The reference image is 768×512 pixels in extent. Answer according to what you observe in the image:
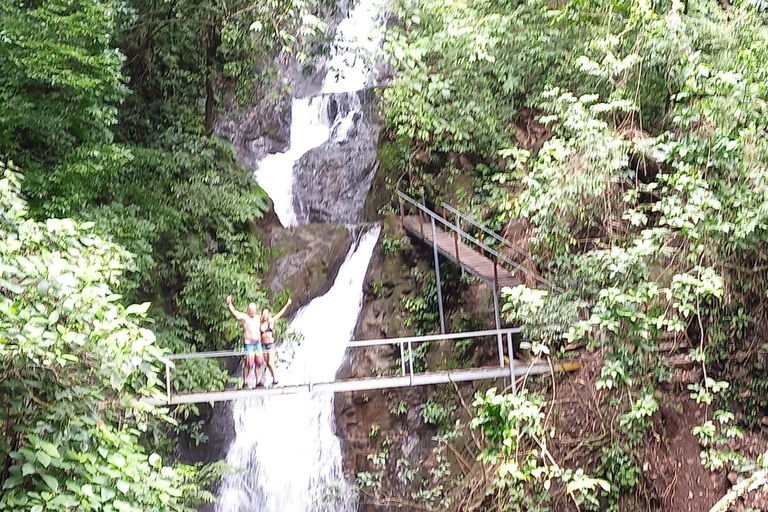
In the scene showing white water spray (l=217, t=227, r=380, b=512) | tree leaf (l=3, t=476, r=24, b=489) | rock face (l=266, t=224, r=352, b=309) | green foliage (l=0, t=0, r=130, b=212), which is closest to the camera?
tree leaf (l=3, t=476, r=24, b=489)

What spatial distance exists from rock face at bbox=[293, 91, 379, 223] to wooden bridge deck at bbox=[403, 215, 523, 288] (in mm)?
1930

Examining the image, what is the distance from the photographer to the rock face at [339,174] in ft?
47.6

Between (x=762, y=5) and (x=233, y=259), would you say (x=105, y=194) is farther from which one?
(x=762, y=5)

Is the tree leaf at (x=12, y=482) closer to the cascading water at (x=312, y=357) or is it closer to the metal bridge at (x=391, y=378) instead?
the metal bridge at (x=391, y=378)

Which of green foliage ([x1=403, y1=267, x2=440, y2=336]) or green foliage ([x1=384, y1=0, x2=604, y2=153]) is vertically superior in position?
green foliage ([x1=384, y1=0, x2=604, y2=153])

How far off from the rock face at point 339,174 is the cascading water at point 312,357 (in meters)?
0.02

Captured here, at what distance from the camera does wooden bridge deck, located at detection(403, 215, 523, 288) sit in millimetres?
10031

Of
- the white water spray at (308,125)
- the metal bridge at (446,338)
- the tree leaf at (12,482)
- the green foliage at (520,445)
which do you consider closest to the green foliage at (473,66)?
the metal bridge at (446,338)

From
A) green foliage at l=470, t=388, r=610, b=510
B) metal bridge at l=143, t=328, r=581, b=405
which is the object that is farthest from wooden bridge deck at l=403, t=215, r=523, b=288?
green foliage at l=470, t=388, r=610, b=510

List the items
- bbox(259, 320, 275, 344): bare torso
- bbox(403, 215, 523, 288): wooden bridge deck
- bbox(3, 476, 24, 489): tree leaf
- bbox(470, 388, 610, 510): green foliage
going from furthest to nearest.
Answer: bbox(403, 215, 523, 288): wooden bridge deck, bbox(259, 320, 275, 344): bare torso, bbox(470, 388, 610, 510): green foliage, bbox(3, 476, 24, 489): tree leaf

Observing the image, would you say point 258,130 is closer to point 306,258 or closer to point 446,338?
Answer: point 306,258

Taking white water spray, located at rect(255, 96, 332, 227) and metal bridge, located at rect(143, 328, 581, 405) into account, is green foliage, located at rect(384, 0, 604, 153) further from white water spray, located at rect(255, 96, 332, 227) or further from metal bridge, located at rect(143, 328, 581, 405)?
metal bridge, located at rect(143, 328, 581, 405)

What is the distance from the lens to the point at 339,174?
14891mm

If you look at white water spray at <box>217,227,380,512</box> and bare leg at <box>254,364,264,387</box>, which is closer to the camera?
bare leg at <box>254,364,264,387</box>
